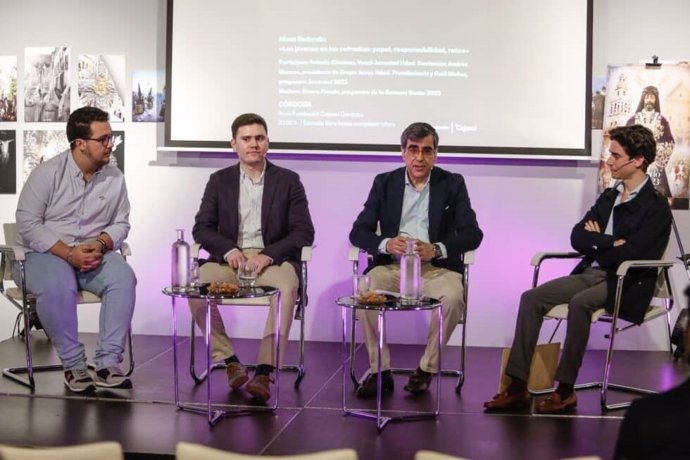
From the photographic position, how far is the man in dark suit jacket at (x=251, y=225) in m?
4.75

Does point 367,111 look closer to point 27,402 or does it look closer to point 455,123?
point 455,123

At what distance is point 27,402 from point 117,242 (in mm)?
970

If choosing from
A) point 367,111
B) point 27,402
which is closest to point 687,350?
point 27,402

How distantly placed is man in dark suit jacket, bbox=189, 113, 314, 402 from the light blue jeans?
0.40 meters

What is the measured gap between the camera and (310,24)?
594cm

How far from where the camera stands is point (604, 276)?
184 inches

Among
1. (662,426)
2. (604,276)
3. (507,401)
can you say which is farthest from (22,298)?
(662,426)

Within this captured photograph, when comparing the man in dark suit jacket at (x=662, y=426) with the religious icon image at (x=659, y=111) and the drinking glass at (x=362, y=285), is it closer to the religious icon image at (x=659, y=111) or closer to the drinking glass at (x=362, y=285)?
the drinking glass at (x=362, y=285)

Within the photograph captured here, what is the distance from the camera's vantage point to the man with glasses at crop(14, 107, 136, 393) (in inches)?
186

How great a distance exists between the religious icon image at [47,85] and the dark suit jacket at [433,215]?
236cm

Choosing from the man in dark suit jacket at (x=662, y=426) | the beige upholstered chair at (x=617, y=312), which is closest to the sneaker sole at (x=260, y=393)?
the beige upholstered chair at (x=617, y=312)

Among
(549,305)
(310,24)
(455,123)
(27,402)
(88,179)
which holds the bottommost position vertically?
(27,402)

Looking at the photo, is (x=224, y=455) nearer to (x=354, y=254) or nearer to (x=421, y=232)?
(x=354, y=254)

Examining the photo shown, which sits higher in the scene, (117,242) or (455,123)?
(455,123)
